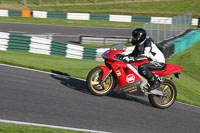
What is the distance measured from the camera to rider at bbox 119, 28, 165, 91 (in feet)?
27.4

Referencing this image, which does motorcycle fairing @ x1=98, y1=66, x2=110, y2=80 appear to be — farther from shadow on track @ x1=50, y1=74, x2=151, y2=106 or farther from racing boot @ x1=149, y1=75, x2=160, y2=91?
racing boot @ x1=149, y1=75, x2=160, y2=91

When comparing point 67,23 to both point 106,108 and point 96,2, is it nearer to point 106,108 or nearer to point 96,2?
point 96,2

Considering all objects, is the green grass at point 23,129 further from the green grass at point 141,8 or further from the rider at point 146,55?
the green grass at point 141,8

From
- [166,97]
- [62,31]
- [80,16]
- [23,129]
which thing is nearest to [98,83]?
[166,97]

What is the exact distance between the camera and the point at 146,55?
8.38 metres

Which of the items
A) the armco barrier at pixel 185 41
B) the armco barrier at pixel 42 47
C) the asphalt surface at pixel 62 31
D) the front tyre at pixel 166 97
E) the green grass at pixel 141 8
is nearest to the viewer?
the front tyre at pixel 166 97

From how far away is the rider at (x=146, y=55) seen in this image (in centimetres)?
835

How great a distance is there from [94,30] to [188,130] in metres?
24.3

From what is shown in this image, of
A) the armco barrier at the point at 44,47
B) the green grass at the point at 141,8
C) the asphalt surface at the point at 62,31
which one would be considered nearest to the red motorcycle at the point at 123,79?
the armco barrier at the point at 44,47

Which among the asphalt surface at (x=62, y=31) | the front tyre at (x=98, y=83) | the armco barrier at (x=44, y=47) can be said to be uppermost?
the asphalt surface at (x=62, y=31)

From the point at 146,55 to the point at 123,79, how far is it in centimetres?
86

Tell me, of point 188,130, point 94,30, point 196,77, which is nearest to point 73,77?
point 188,130

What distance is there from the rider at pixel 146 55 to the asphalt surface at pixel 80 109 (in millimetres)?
811

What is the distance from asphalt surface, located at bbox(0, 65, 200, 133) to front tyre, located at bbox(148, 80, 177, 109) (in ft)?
0.50
